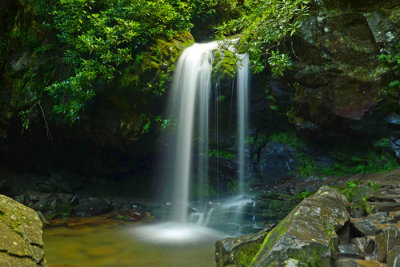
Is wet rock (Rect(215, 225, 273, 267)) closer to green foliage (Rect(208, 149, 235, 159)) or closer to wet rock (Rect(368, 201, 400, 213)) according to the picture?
wet rock (Rect(368, 201, 400, 213))

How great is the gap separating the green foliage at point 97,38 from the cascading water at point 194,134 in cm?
155

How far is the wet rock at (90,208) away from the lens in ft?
29.1

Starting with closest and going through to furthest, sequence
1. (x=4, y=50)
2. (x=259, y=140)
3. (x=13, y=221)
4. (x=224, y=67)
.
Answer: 1. (x=13, y=221)
2. (x=224, y=67)
3. (x=259, y=140)
4. (x=4, y=50)

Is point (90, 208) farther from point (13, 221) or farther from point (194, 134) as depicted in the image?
point (13, 221)

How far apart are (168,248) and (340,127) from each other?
5.93 m

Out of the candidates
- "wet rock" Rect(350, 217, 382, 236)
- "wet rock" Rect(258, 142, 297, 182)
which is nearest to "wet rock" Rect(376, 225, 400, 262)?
"wet rock" Rect(350, 217, 382, 236)

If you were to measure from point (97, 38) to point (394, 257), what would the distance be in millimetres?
9508

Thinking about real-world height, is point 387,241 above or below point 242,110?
below

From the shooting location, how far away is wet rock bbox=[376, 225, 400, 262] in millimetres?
2953

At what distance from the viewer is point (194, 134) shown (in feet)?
32.6

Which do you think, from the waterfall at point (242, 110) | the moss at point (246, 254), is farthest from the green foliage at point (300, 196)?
the moss at point (246, 254)

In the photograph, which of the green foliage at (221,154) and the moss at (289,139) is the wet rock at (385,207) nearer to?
the moss at (289,139)

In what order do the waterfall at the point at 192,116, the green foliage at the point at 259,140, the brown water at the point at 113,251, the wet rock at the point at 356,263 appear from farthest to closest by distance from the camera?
1. the green foliage at the point at 259,140
2. the waterfall at the point at 192,116
3. the brown water at the point at 113,251
4. the wet rock at the point at 356,263

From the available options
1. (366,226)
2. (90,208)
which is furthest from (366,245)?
(90,208)
